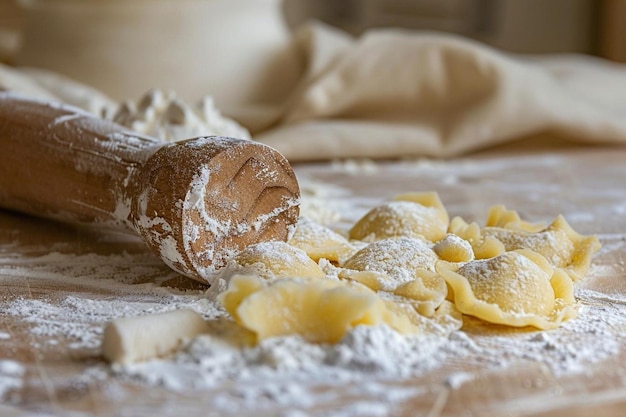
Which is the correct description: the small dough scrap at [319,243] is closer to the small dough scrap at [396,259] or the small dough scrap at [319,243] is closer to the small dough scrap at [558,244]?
the small dough scrap at [396,259]

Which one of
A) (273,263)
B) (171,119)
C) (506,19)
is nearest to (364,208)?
(171,119)

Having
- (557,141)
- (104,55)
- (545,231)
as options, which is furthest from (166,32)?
(545,231)

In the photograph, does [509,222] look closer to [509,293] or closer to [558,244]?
[558,244]

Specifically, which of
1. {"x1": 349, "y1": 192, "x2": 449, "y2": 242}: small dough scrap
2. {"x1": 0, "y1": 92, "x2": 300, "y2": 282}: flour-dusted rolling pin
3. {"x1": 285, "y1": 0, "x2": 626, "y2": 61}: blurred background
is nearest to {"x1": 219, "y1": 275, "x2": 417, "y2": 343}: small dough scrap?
{"x1": 0, "y1": 92, "x2": 300, "y2": 282}: flour-dusted rolling pin

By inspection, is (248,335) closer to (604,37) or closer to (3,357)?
(3,357)

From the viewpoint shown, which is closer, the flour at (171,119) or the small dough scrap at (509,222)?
the small dough scrap at (509,222)

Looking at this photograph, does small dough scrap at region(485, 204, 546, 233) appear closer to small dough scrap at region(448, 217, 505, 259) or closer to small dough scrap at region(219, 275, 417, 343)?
small dough scrap at region(448, 217, 505, 259)

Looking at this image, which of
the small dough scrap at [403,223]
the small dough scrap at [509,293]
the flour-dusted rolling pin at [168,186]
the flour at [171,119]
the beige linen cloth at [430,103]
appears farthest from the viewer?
the beige linen cloth at [430,103]

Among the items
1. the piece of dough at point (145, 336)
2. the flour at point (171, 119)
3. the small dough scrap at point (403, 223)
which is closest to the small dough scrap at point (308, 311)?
the piece of dough at point (145, 336)
